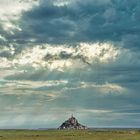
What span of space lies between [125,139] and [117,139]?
3.78m

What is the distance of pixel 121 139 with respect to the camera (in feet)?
546

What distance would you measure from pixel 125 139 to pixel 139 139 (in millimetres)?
5706

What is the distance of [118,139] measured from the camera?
166 metres

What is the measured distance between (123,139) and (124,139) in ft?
1.49

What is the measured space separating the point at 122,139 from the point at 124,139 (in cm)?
83

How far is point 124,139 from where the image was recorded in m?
167

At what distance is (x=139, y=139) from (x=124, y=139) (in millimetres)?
6069

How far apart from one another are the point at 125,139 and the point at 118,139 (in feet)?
11.0

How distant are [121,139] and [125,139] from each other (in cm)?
190

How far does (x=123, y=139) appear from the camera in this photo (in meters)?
167

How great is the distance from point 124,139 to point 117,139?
126 inches

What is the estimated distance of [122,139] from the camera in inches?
6580

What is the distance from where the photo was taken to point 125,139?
167 meters

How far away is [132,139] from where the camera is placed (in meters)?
169
